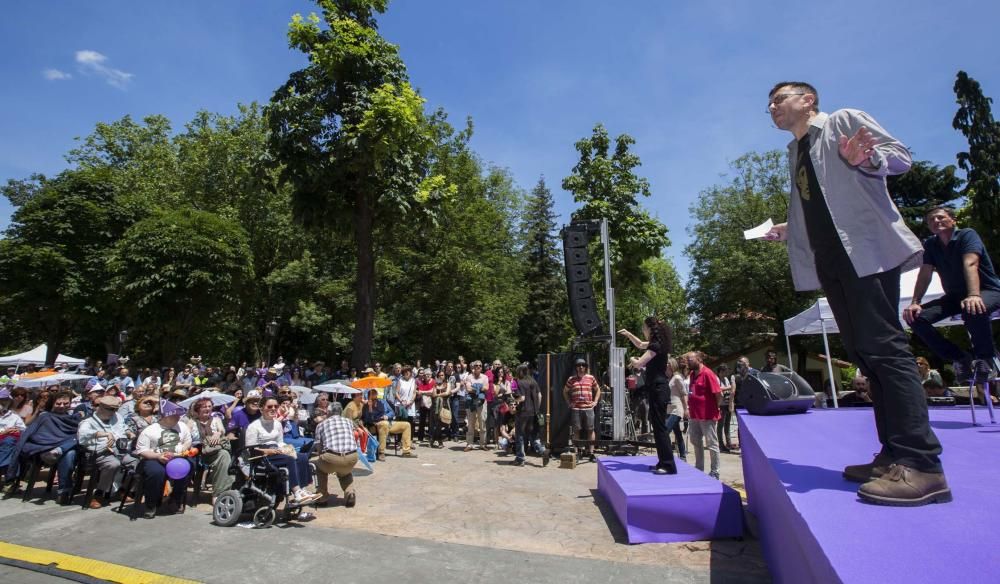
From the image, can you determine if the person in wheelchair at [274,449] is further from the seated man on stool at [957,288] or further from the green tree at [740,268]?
the green tree at [740,268]

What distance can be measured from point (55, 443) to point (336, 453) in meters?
4.09

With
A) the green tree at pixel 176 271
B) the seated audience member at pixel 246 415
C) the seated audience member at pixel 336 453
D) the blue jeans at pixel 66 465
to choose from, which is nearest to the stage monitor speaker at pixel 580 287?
the seated audience member at pixel 336 453

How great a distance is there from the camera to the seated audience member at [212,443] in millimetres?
7035

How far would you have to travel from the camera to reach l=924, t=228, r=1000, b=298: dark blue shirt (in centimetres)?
359

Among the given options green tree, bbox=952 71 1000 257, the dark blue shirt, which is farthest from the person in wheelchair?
green tree, bbox=952 71 1000 257

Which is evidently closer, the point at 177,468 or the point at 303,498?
A: the point at 303,498

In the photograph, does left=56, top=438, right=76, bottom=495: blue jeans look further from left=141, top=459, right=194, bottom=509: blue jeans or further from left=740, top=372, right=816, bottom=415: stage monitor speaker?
left=740, top=372, right=816, bottom=415: stage monitor speaker

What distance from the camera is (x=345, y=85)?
15.1 metres

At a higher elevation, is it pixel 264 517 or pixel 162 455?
pixel 162 455

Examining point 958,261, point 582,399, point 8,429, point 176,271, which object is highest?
point 176,271

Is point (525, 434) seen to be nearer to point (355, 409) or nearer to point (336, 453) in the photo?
point (355, 409)

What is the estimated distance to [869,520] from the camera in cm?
193

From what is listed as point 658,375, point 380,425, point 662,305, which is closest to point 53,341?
point 380,425

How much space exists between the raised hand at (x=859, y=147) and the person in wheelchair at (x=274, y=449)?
6040 mm
